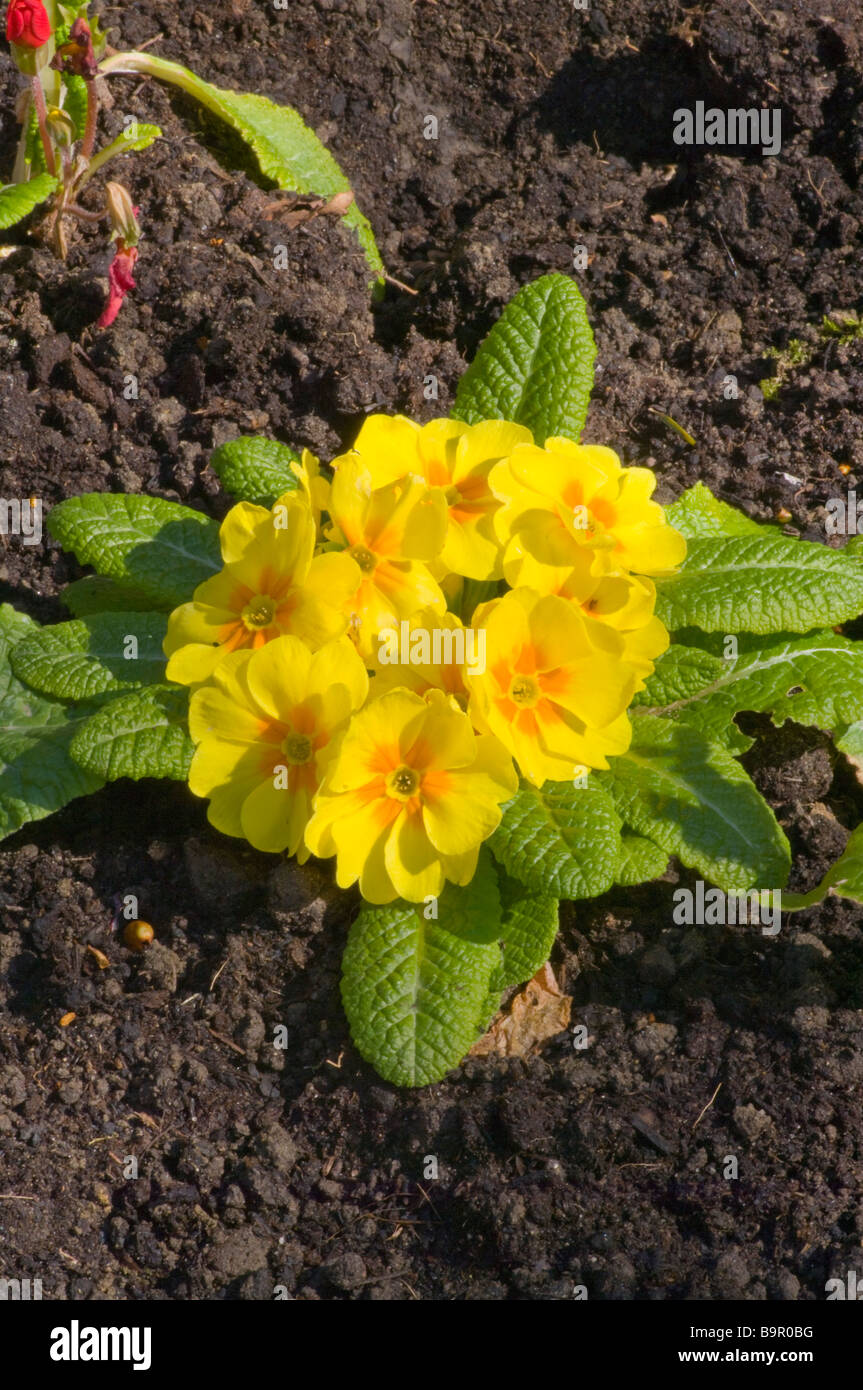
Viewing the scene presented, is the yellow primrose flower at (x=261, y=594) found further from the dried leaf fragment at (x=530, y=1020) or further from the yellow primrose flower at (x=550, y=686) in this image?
the dried leaf fragment at (x=530, y=1020)

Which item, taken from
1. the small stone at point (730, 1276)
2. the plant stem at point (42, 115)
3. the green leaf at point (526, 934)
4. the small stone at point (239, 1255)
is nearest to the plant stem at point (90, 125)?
the plant stem at point (42, 115)

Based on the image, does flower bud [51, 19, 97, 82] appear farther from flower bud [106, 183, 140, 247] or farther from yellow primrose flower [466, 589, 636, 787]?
yellow primrose flower [466, 589, 636, 787]

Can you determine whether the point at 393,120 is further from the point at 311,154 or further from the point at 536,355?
the point at 536,355

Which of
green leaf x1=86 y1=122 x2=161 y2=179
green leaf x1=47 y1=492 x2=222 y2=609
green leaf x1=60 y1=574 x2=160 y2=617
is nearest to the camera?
green leaf x1=47 y1=492 x2=222 y2=609

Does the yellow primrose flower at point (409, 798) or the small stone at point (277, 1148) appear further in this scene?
the small stone at point (277, 1148)

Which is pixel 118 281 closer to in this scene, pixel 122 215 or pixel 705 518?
pixel 122 215

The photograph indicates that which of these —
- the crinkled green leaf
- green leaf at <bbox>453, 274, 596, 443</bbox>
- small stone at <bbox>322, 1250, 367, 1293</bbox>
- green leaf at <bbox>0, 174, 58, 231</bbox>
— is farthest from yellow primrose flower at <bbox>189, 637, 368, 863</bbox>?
green leaf at <bbox>0, 174, 58, 231</bbox>
